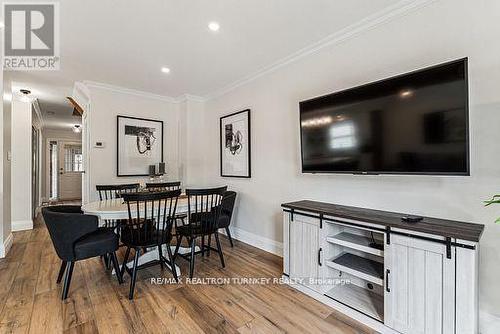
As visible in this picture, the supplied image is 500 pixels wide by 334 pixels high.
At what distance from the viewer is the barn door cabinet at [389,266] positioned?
4.69ft

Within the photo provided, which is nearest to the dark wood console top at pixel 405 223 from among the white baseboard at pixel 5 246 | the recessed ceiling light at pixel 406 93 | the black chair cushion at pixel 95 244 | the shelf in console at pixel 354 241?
the shelf in console at pixel 354 241

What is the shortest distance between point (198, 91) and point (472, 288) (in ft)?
13.8

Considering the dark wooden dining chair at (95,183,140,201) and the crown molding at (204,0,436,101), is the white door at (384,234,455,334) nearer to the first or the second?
the crown molding at (204,0,436,101)

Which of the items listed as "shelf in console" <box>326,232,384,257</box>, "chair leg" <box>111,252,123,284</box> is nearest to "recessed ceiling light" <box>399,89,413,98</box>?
"shelf in console" <box>326,232,384,257</box>

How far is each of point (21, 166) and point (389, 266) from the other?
237 inches

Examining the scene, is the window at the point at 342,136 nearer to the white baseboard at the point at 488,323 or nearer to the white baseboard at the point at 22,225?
the white baseboard at the point at 488,323

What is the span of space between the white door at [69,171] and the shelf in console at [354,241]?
944 centimetres

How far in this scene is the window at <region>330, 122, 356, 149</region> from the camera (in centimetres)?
220

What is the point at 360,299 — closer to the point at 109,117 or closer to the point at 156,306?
the point at 156,306

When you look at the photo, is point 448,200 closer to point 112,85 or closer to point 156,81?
point 156,81

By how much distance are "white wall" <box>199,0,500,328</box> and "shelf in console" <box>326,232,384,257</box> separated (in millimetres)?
320

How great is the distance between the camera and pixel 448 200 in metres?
1.82

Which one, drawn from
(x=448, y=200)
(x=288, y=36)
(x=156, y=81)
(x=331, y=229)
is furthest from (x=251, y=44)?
(x=448, y=200)

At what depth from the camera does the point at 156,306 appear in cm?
207
